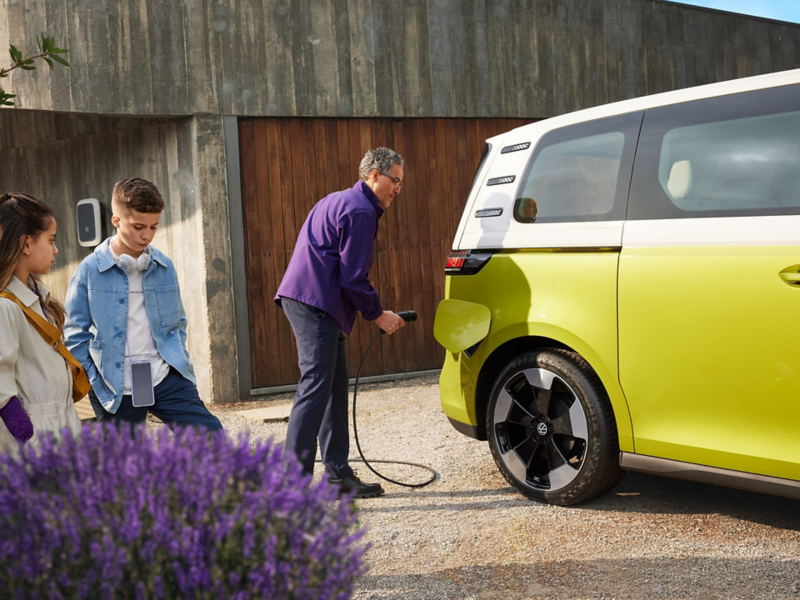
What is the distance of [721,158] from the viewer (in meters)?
3.75

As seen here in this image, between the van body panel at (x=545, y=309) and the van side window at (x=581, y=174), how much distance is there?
234 millimetres

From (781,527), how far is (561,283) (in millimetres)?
1563

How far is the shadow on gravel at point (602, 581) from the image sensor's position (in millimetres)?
3307

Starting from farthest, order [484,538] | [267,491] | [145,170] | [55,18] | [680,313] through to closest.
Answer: [145,170], [55,18], [484,538], [680,313], [267,491]

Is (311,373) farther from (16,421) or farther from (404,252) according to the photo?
(404,252)

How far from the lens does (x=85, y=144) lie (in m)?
9.45

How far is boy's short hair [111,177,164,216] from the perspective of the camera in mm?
3369

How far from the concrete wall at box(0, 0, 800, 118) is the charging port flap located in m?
4.57

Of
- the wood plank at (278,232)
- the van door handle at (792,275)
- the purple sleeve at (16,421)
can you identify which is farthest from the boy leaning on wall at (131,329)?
the wood plank at (278,232)

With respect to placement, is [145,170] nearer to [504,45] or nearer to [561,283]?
[504,45]

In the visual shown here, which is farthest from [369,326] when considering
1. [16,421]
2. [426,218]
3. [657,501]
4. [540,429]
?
[16,421]

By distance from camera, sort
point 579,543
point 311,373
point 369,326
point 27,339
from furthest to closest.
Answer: point 369,326 → point 311,373 → point 579,543 → point 27,339

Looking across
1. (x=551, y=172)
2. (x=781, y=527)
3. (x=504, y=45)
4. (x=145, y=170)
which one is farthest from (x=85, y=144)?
(x=781, y=527)

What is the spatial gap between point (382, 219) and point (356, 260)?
183 inches
